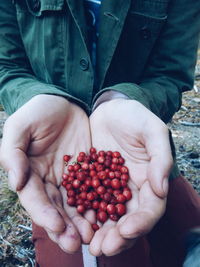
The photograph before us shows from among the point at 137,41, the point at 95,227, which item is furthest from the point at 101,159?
the point at 137,41

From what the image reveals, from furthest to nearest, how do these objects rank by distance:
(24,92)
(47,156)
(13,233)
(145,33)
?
1. (13,233)
2. (145,33)
3. (24,92)
4. (47,156)

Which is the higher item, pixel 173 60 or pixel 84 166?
pixel 173 60

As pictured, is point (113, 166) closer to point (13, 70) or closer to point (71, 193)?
point (71, 193)

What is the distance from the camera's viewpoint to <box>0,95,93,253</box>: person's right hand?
1491mm

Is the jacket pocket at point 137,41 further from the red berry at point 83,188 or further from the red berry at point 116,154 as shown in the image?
the red berry at point 83,188

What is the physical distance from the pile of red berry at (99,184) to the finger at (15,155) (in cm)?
33

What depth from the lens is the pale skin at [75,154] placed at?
1464 mm

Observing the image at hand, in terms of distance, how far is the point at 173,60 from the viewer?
2.22 meters

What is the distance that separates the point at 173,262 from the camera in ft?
7.05

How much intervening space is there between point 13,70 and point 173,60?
3.50 feet

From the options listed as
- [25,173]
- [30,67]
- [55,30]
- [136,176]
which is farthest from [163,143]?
[30,67]

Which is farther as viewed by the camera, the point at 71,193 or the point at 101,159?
the point at 101,159

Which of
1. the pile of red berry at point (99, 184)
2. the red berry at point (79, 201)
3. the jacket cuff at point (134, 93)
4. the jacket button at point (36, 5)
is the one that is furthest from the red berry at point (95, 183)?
the jacket button at point (36, 5)

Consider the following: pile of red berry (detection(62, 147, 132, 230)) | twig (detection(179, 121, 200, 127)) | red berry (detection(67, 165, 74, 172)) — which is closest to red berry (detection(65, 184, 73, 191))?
pile of red berry (detection(62, 147, 132, 230))
